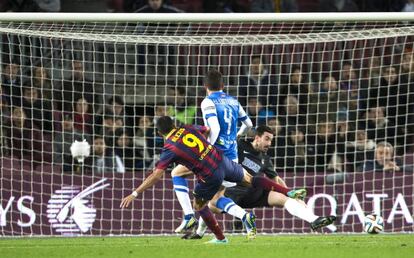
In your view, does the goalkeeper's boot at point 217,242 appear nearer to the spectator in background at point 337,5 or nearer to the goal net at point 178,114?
the goal net at point 178,114

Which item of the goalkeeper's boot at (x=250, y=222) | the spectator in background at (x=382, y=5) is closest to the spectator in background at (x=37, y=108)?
the goalkeeper's boot at (x=250, y=222)

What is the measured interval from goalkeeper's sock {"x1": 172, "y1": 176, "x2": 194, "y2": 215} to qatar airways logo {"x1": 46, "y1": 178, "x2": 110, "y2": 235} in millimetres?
2412

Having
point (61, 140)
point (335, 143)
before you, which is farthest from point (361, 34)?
point (61, 140)

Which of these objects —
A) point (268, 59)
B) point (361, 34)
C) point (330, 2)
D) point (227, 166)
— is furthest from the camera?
point (330, 2)

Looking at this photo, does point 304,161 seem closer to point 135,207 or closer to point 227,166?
point 135,207

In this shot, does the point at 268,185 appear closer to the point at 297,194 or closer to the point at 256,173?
the point at 297,194

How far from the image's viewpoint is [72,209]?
15266 millimetres

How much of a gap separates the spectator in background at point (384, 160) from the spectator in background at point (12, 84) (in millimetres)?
5159

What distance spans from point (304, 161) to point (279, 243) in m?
3.55

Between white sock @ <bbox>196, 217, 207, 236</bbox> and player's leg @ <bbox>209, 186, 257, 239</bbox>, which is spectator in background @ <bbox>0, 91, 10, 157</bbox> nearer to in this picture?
white sock @ <bbox>196, 217, 207, 236</bbox>

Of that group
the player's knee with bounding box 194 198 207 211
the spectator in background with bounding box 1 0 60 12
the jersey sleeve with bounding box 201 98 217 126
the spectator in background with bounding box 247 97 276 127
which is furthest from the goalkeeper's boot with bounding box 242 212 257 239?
the spectator in background with bounding box 1 0 60 12

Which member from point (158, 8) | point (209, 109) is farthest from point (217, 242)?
point (158, 8)

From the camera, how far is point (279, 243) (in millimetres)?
12719

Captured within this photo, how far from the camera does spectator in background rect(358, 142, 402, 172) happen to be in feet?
51.6
